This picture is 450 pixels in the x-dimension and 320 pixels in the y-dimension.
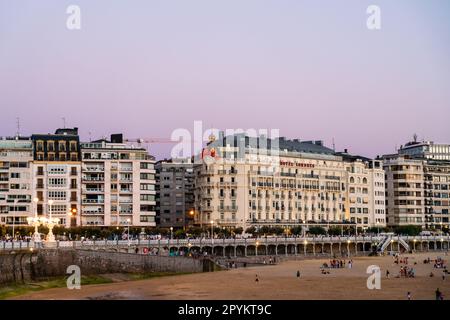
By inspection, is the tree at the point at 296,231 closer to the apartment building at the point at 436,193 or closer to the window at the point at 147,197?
the window at the point at 147,197

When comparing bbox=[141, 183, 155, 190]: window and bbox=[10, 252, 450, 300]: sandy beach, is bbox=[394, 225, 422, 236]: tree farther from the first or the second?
bbox=[10, 252, 450, 300]: sandy beach

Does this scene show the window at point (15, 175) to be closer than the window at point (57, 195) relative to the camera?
Yes

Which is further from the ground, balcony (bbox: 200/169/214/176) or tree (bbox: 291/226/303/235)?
balcony (bbox: 200/169/214/176)

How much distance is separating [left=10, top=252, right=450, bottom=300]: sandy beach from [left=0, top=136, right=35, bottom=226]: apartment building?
43640mm

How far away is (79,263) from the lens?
3307 inches

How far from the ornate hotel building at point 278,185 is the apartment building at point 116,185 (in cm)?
1682

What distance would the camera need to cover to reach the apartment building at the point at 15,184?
12419 centimetres

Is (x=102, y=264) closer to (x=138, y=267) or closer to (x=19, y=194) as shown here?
(x=138, y=267)

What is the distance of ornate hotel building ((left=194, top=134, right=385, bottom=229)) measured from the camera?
14925 cm

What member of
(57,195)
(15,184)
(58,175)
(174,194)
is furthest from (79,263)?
(174,194)

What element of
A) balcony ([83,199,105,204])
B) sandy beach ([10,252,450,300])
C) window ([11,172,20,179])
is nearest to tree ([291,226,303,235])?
balcony ([83,199,105,204])

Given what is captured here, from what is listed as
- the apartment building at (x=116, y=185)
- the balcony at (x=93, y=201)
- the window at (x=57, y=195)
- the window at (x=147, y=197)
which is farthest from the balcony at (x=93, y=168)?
the window at (x=147, y=197)

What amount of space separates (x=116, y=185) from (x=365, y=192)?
63276 mm
